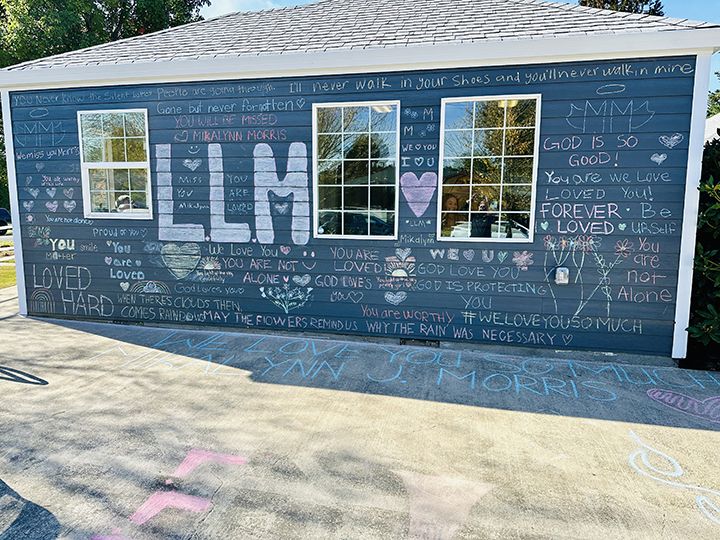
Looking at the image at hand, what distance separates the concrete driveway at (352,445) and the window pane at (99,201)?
6.03 feet

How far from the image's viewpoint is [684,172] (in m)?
4.36

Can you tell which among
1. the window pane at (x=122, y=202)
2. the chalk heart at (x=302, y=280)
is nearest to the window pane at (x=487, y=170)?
the chalk heart at (x=302, y=280)

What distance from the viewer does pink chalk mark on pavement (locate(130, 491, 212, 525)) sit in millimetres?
2334

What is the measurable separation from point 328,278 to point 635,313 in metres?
3.22

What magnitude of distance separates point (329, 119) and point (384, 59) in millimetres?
862

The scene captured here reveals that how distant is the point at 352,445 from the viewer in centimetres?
305

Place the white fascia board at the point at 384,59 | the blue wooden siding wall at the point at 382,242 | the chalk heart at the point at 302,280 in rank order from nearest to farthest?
the white fascia board at the point at 384,59
the blue wooden siding wall at the point at 382,242
the chalk heart at the point at 302,280

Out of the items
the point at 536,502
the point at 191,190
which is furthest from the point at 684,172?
the point at 191,190

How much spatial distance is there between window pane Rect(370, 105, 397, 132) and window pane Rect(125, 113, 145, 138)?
9.18ft

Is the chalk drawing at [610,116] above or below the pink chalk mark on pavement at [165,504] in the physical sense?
above

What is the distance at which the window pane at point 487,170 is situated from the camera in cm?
476

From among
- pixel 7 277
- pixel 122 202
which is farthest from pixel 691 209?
pixel 7 277

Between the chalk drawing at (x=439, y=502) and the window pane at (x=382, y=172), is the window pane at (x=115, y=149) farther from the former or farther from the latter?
the chalk drawing at (x=439, y=502)

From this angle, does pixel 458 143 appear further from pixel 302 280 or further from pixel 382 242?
pixel 302 280
